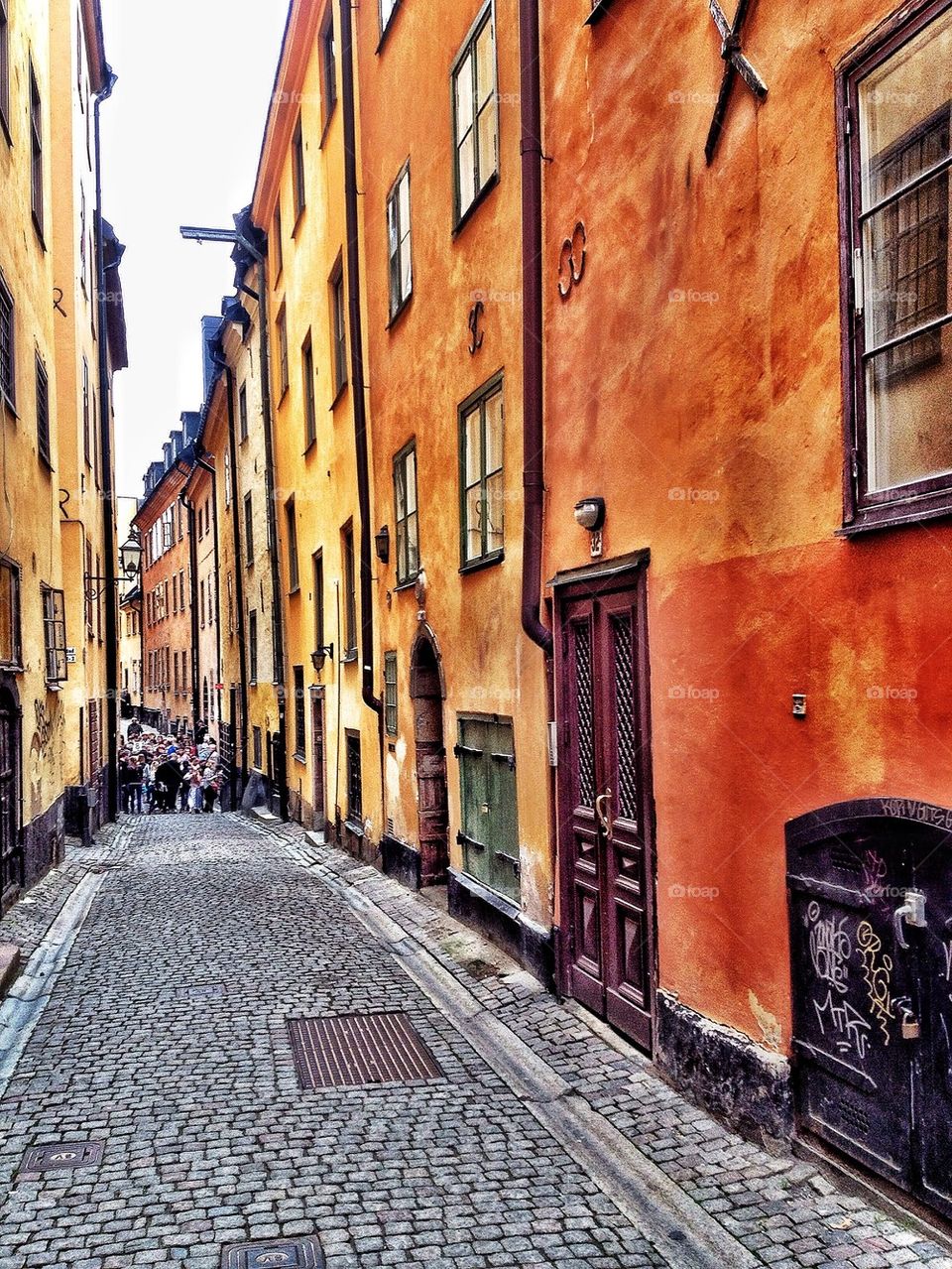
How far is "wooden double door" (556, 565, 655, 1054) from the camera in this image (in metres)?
6.76

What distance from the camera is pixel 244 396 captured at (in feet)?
89.4

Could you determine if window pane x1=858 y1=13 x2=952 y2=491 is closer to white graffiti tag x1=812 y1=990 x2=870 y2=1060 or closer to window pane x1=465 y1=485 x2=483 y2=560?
white graffiti tag x1=812 y1=990 x2=870 y2=1060

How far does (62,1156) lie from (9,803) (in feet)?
23.6

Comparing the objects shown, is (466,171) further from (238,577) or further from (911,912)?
(238,577)

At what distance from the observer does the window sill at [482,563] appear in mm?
9484

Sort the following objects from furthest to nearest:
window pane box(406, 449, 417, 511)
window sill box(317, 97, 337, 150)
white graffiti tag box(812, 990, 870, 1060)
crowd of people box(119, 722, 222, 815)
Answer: crowd of people box(119, 722, 222, 815) → window sill box(317, 97, 337, 150) → window pane box(406, 449, 417, 511) → white graffiti tag box(812, 990, 870, 1060)

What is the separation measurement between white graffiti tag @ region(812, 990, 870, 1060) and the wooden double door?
1744 mm

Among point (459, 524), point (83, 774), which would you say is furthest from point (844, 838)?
point (83, 774)

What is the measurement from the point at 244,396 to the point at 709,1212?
24606 millimetres

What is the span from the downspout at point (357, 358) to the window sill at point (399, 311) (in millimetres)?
1377

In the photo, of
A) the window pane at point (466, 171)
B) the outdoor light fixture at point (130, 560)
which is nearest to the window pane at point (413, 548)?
the window pane at point (466, 171)

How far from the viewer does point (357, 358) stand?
14820 mm

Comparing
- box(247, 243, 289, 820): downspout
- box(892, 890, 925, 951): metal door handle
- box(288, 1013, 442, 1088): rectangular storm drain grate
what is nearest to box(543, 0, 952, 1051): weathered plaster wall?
box(892, 890, 925, 951): metal door handle

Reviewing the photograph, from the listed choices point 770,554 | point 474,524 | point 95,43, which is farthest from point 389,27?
point 95,43
